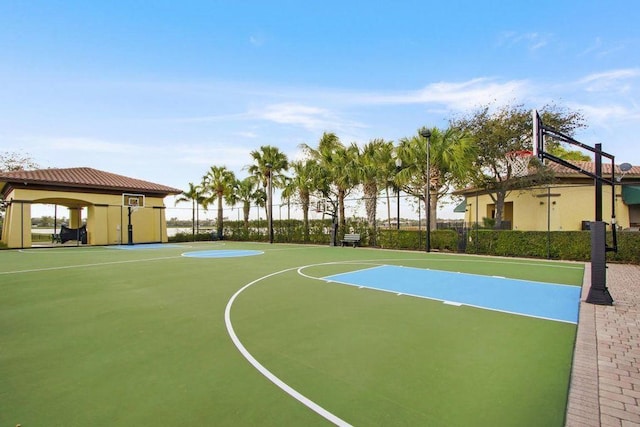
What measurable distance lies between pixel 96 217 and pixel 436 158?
884 inches

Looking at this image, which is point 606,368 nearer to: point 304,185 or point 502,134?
point 502,134

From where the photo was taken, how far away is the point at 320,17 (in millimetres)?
14203

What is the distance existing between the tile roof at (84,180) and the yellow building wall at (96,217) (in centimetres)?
70

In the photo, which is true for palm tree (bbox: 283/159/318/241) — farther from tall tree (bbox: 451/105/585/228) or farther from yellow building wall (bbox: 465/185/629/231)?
yellow building wall (bbox: 465/185/629/231)

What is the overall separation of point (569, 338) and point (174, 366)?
4.73 meters

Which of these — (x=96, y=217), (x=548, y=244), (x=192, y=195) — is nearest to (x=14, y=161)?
(x=96, y=217)

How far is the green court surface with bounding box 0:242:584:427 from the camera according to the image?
2.56 metres

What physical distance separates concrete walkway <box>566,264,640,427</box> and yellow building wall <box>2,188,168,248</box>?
26.4 metres

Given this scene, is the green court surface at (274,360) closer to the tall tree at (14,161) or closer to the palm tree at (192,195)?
the palm tree at (192,195)

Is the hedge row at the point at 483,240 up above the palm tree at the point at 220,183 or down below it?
below

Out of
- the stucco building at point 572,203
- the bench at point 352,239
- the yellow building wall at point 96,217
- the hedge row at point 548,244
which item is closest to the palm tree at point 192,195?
the yellow building wall at point 96,217

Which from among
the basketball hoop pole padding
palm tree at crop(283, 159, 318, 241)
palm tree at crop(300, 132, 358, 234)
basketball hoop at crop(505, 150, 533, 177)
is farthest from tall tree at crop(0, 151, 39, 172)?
the basketball hoop pole padding

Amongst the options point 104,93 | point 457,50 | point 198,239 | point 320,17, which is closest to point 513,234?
point 457,50

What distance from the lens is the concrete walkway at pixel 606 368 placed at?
8.20 feet
